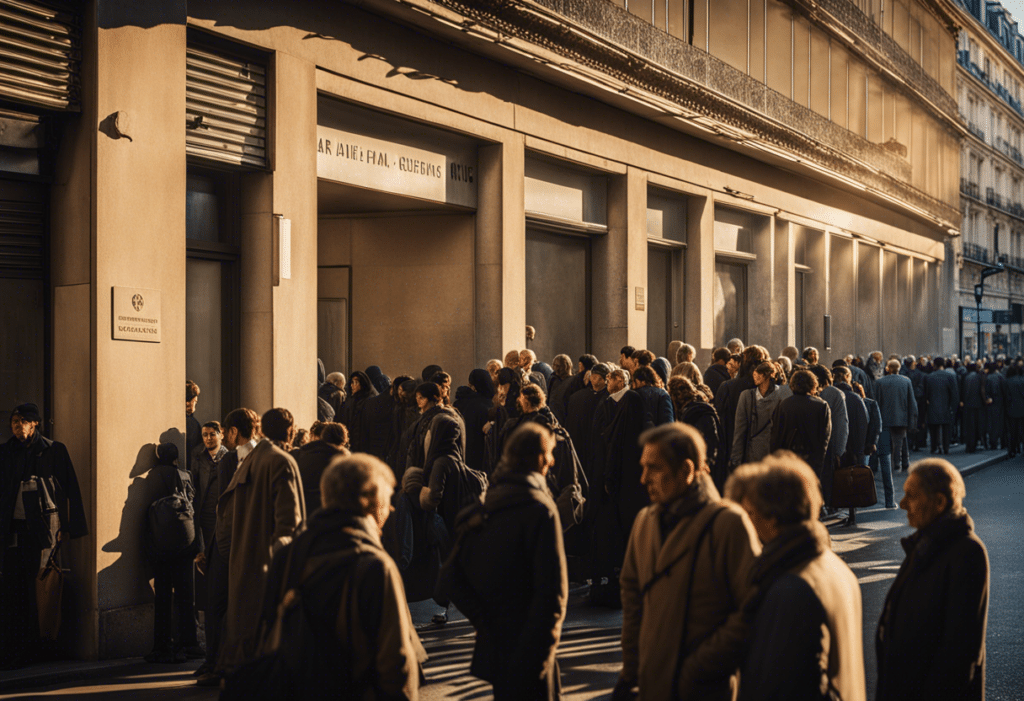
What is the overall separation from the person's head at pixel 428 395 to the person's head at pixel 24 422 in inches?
104

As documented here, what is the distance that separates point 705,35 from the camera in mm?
21438

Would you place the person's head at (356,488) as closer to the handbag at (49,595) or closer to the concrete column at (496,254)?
the handbag at (49,595)

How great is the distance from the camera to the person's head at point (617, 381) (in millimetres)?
9812

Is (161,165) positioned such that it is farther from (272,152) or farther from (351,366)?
(351,366)

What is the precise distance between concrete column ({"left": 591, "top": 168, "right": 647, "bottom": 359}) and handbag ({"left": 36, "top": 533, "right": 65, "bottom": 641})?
11572 millimetres

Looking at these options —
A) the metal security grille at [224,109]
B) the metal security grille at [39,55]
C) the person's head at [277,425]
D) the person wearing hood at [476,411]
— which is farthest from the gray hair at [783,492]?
the metal security grille at [224,109]

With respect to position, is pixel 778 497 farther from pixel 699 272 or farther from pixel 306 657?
pixel 699 272

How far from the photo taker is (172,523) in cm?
838

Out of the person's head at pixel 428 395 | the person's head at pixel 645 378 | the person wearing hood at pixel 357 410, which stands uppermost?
the person's head at pixel 645 378

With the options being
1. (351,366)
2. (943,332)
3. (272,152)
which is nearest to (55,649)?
(272,152)

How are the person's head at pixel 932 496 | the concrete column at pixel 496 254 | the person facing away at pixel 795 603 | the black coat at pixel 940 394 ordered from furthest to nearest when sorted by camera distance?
1. the black coat at pixel 940 394
2. the concrete column at pixel 496 254
3. the person's head at pixel 932 496
4. the person facing away at pixel 795 603

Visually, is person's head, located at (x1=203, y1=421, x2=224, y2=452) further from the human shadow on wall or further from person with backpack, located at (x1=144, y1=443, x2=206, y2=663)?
the human shadow on wall

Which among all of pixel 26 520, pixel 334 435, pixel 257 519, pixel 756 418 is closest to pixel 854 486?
pixel 756 418

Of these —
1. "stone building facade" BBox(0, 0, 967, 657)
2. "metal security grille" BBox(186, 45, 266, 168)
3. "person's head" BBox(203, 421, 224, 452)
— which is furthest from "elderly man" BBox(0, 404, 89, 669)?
"metal security grille" BBox(186, 45, 266, 168)
